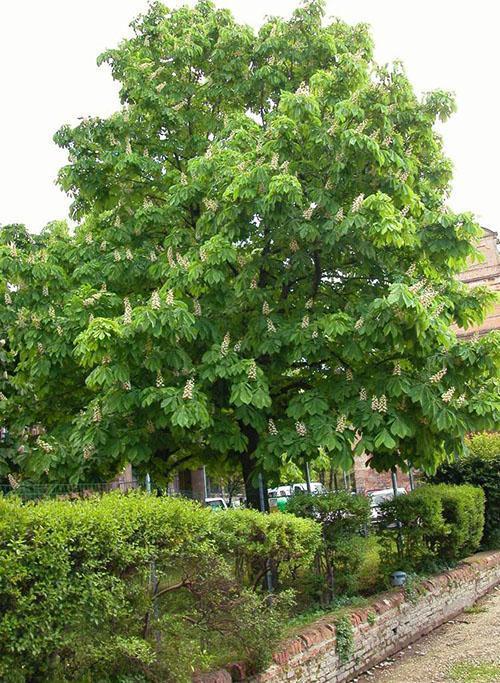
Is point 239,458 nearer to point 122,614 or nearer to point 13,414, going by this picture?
point 13,414

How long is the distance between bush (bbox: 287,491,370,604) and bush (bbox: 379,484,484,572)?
153 cm

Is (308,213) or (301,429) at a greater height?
→ (308,213)

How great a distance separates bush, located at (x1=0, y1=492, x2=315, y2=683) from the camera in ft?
13.7

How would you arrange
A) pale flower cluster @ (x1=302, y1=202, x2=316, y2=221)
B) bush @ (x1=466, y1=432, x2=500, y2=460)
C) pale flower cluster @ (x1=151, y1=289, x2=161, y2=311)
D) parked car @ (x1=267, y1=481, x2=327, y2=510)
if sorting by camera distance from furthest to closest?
bush @ (x1=466, y1=432, x2=500, y2=460), parked car @ (x1=267, y1=481, x2=327, y2=510), pale flower cluster @ (x1=302, y1=202, x2=316, y2=221), pale flower cluster @ (x1=151, y1=289, x2=161, y2=311)

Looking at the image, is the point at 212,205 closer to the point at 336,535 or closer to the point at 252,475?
the point at 252,475

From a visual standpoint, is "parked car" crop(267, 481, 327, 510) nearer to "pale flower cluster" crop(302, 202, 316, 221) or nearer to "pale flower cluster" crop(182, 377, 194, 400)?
"pale flower cluster" crop(182, 377, 194, 400)

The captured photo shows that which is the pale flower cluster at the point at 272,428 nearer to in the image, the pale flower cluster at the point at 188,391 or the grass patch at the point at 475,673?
the pale flower cluster at the point at 188,391

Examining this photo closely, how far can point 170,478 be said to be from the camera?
11.2 metres

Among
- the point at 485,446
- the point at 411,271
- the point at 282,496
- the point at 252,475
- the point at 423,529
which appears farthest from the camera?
the point at 485,446

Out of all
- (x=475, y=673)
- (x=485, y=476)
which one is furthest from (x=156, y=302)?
(x=485, y=476)

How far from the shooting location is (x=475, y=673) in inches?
298

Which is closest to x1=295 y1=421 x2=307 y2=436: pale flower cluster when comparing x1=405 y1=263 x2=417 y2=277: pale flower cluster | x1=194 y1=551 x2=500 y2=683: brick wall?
x1=194 y1=551 x2=500 y2=683: brick wall

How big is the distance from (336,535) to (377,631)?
1.22 m

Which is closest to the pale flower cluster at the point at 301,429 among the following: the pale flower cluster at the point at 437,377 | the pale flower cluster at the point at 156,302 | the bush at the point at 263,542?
the bush at the point at 263,542
